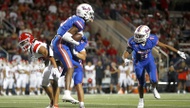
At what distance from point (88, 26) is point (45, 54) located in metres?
20.1

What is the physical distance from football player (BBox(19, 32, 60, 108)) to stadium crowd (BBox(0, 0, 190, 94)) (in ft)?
46.0

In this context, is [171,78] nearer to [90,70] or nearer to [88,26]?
[90,70]

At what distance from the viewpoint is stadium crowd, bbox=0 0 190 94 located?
2877cm

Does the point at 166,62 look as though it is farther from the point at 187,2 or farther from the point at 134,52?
the point at 134,52

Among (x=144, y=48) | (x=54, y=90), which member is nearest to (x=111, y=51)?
(x=144, y=48)

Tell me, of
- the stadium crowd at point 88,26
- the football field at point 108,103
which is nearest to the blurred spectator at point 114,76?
the stadium crowd at point 88,26

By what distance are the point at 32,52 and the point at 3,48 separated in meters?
15.2

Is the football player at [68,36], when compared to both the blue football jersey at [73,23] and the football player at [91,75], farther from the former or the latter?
the football player at [91,75]

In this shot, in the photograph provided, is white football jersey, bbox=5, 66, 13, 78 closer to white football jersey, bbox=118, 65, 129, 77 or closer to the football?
white football jersey, bbox=118, 65, 129, 77

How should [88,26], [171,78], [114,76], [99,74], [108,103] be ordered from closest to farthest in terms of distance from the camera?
1. [108,103]
2. [99,74]
3. [171,78]
4. [114,76]
5. [88,26]

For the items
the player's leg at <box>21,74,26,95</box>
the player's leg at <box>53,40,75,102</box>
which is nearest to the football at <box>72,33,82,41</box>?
the player's leg at <box>53,40,75,102</box>

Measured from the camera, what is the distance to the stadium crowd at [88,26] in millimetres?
28766

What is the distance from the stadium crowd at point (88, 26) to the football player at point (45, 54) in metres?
14.0

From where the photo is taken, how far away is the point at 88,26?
107 feet
